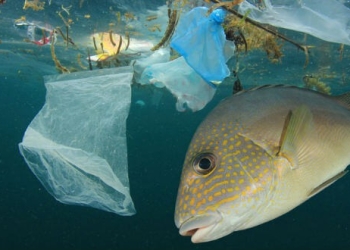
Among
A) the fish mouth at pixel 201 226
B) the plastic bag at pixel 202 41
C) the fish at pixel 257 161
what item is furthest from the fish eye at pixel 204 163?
the plastic bag at pixel 202 41

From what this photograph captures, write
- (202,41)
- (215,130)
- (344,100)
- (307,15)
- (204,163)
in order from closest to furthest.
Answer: (204,163), (215,130), (344,100), (202,41), (307,15)

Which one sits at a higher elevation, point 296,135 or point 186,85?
point 296,135

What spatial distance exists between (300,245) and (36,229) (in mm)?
22956

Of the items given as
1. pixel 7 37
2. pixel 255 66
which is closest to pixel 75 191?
pixel 7 37

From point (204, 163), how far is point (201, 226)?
20.0 inches

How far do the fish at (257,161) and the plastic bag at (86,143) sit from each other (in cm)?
118

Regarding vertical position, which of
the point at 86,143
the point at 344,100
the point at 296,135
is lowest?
the point at 86,143

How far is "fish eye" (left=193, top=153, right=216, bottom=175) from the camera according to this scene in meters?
2.57

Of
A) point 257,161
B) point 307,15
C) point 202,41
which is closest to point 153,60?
point 202,41

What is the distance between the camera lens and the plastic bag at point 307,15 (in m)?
→ 4.46

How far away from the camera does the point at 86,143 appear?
3707 millimetres

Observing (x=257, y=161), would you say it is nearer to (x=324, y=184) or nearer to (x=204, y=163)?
(x=204, y=163)

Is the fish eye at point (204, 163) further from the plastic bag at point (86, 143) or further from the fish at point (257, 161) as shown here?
the plastic bag at point (86, 143)

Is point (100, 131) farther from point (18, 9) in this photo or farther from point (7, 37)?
point (7, 37)
